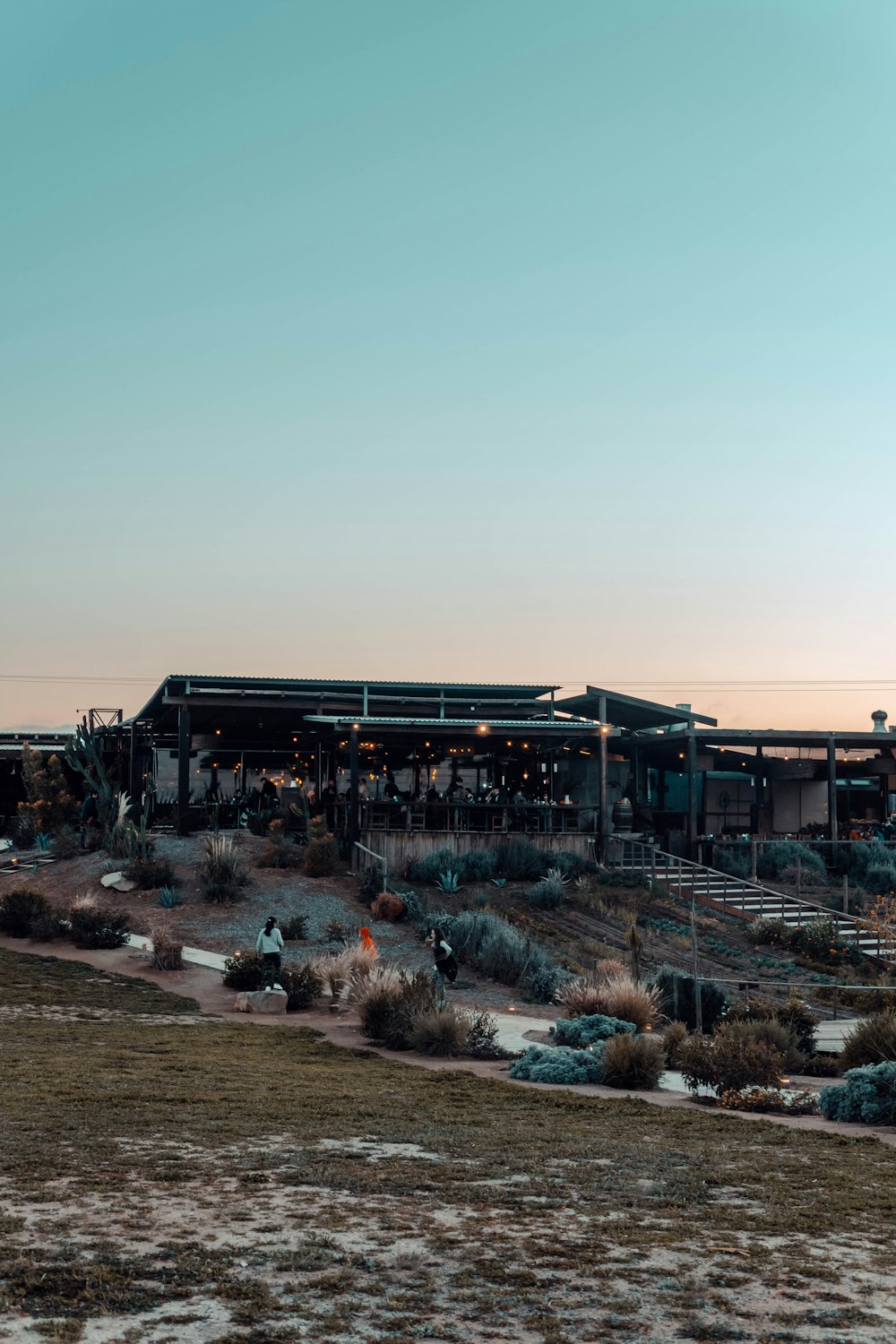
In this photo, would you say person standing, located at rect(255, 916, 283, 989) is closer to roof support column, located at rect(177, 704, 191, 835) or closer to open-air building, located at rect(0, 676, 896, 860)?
open-air building, located at rect(0, 676, 896, 860)

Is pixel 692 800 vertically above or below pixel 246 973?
above

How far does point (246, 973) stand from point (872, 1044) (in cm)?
978

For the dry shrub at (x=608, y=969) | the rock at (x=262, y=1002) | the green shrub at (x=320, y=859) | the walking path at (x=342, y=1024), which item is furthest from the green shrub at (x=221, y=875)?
the dry shrub at (x=608, y=969)

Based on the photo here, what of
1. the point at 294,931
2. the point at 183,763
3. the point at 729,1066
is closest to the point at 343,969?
the point at 294,931

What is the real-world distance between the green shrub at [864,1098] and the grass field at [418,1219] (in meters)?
1.03

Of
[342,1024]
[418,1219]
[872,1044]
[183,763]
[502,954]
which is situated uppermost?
[183,763]

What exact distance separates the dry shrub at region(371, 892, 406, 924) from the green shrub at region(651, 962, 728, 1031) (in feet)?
22.5

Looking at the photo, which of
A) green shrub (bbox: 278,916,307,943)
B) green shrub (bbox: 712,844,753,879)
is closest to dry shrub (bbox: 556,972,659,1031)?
green shrub (bbox: 278,916,307,943)

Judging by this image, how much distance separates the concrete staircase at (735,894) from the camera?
82.7ft

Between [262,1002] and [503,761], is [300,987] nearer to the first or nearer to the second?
[262,1002]

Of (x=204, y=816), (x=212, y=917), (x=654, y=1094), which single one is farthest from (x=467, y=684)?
(x=654, y=1094)

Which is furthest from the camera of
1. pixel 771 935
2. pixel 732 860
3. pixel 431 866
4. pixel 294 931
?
pixel 732 860

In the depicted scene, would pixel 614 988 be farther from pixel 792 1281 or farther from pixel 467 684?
pixel 467 684

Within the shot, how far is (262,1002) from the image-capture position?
707 inches
